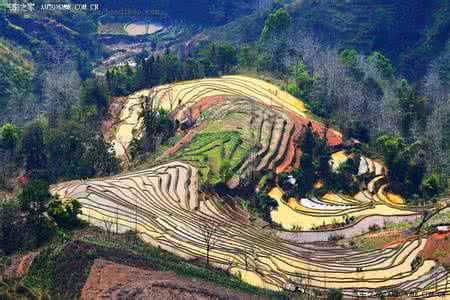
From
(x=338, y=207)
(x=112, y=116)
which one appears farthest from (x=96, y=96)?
(x=338, y=207)

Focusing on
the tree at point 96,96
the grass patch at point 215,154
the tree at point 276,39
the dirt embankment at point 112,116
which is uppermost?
the tree at point 276,39

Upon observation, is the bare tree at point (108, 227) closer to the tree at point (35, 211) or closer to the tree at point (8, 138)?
the tree at point (35, 211)

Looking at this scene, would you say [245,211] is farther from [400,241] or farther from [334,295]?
[334,295]

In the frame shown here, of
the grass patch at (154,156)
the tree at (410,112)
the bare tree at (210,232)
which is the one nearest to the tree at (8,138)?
the grass patch at (154,156)

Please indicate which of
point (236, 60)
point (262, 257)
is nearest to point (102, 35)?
point (236, 60)

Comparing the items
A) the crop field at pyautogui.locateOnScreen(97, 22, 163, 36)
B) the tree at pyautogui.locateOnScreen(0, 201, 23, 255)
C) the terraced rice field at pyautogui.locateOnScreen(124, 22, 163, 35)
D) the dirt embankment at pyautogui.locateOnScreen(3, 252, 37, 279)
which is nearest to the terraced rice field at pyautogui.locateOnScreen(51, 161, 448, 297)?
the tree at pyautogui.locateOnScreen(0, 201, 23, 255)

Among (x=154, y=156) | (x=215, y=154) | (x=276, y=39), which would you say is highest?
(x=276, y=39)
